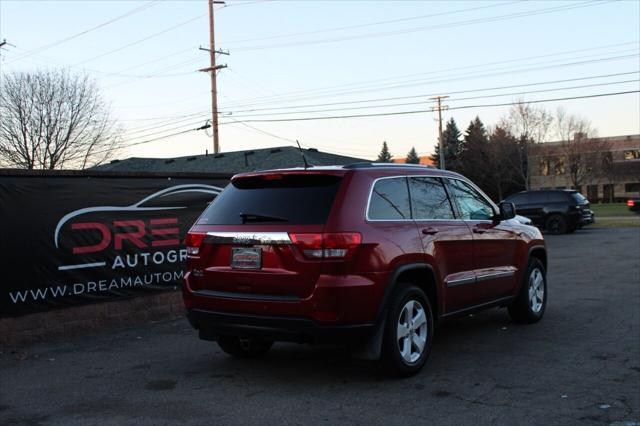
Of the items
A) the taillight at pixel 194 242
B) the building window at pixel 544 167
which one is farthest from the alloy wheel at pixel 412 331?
the building window at pixel 544 167

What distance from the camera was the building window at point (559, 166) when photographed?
62.0 meters

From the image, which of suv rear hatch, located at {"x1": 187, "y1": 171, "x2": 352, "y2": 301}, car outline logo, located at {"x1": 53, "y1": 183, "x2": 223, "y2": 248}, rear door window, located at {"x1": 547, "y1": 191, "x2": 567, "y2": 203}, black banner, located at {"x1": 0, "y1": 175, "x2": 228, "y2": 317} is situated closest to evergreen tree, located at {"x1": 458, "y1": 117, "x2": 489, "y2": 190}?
rear door window, located at {"x1": 547, "y1": 191, "x2": 567, "y2": 203}

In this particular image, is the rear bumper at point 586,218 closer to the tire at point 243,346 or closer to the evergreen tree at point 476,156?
the tire at point 243,346

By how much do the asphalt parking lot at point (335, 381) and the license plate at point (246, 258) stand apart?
3.44 ft

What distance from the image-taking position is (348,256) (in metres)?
4.70

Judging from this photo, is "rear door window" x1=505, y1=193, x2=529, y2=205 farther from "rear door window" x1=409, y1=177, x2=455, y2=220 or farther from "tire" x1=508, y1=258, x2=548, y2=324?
"rear door window" x1=409, y1=177, x2=455, y2=220

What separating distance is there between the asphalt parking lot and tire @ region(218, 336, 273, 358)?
0.38 feet

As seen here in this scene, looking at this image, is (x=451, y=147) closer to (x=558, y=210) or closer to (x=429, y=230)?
(x=558, y=210)

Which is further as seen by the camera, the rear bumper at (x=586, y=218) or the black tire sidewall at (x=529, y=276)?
the rear bumper at (x=586, y=218)

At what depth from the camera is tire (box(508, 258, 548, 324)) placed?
7316mm

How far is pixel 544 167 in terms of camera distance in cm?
6556

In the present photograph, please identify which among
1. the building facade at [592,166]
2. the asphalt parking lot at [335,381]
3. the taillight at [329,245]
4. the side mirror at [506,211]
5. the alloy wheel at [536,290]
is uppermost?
the building facade at [592,166]

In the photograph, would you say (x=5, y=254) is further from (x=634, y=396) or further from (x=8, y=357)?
(x=634, y=396)

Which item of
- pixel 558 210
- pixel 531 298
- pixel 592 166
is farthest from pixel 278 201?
pixel 592 166
